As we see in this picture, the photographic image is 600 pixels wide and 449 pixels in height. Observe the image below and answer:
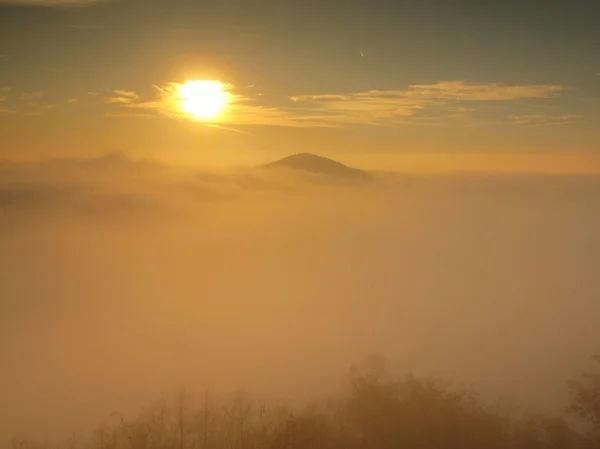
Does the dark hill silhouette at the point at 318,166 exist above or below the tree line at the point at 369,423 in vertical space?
above

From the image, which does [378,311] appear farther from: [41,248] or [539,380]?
[41,248]

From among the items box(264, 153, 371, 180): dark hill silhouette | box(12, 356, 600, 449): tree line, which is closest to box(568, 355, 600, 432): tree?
box(12, 356, 600, 449): tree line

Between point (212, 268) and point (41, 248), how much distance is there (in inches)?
307

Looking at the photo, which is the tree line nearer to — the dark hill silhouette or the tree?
the tree

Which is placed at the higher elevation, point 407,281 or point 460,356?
point 407,281

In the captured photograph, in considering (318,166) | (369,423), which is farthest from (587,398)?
(318,166)

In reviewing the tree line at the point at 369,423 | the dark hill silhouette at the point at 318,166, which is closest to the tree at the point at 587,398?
the tree line at the point at 369,423

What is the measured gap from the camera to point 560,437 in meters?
7.50

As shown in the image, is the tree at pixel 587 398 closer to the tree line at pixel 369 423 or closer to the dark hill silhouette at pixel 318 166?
A: the tree line at pixel 369 423

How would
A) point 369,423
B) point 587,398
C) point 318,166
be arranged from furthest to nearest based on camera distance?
point 318,166
point 369,423
point 587,398

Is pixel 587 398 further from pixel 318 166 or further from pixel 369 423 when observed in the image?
pixel 318 166

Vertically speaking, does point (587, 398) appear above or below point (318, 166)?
below

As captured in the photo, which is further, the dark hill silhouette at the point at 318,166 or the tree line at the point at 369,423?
the dark hill silhouette at the point at 318,166

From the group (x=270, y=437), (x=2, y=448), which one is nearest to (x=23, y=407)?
(x=2, y=448)
